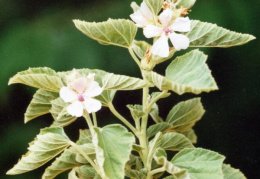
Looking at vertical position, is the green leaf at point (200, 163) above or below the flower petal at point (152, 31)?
below

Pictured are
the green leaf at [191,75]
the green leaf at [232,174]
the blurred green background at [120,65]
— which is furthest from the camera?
the blurred green background at [120,65]

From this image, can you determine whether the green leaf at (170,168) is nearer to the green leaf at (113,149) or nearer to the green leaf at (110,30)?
the green leaf at (113,149)

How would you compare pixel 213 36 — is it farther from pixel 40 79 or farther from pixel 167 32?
pixel 40 79

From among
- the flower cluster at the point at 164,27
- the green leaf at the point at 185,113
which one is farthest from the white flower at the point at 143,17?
the green leaf at the point at 185,113

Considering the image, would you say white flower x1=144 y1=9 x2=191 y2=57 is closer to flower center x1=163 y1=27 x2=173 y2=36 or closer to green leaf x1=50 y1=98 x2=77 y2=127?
flower center x1=163 y1=27 x2=173 y2=36


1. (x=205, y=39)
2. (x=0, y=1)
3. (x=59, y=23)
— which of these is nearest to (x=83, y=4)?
(x=59, y=23)

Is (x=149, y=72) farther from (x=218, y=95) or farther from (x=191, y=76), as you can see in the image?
(x=218, y=95)

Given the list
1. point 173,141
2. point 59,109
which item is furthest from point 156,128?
point 59,109
